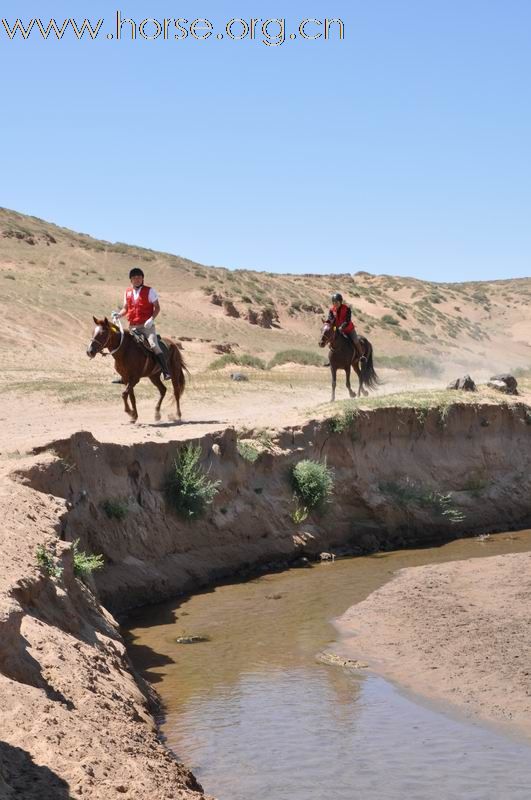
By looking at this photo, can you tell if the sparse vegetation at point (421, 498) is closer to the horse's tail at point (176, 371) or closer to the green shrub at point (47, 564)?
the horse's tail at point (176, 371)

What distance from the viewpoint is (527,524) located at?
2044 cm

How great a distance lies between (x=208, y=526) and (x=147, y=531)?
1.35m

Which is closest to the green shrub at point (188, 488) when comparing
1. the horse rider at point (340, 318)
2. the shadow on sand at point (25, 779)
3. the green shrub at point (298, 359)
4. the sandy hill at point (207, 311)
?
the horse rider at point (340, 318)

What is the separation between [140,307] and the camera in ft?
62.7

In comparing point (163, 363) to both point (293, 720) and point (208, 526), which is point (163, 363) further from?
point (293, 720)

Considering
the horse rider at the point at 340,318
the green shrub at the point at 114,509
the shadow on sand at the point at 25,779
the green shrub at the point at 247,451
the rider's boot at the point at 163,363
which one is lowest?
the shadow on sand at the point at 25,779

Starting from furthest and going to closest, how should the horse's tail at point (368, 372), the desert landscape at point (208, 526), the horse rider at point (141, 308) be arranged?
the horse's tail at point (368, 372)
the horse rider at point (141, 308)
the desert landscape at point (208, 526)

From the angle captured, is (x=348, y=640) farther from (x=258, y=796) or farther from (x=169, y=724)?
(x=258, y=796)

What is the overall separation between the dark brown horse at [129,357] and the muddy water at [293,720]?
17.2ft

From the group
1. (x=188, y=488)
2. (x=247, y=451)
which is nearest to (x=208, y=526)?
(x=188, y=488)

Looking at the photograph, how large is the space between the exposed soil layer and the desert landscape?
2 centimetres

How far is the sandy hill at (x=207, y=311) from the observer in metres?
42.3

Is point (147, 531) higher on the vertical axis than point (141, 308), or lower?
lower

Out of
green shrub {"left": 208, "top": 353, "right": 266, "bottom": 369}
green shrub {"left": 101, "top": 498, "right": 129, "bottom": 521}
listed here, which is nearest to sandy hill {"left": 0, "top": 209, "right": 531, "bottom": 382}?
green shrub {"left": 208, "top": 353, "right": 266, "bottom": 369}
